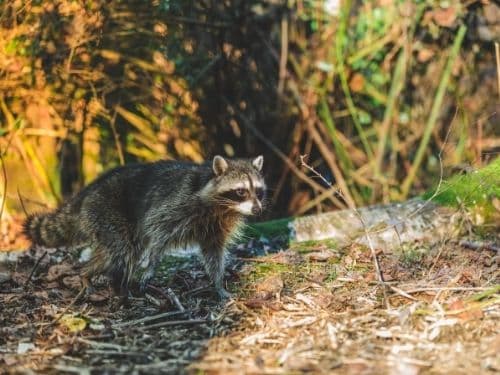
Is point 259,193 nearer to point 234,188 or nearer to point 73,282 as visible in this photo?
point 234,188

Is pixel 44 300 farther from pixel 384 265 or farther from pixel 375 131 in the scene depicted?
pixel 375 131

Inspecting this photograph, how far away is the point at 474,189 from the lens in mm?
5766

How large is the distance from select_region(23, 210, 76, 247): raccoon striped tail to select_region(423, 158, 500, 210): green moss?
3127mm

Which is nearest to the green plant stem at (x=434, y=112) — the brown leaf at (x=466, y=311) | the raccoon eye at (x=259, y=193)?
the raccoon eye at (x=259, y=193)

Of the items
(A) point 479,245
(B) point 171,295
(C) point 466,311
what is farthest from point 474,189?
(B) point 171,295

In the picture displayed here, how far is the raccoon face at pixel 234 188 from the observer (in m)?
5.43

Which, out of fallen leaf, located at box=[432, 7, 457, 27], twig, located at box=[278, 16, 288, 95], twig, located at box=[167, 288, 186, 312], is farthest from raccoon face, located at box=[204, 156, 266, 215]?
fallen leaf, located at box=[432, 7, 457, 27]

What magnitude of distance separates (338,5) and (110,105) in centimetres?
322

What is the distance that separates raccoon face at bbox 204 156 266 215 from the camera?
5426 mm

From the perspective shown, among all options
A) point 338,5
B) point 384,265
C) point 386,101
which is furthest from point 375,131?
point 384,265

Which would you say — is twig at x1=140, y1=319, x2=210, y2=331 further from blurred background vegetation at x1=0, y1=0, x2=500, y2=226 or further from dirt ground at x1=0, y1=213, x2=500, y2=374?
blurred background vegetation at x1=0, y1=0, x2=500, y2=226

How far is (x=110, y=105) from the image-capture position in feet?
26.8

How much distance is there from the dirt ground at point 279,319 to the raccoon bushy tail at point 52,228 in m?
0.22

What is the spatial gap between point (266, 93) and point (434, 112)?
2183mm
